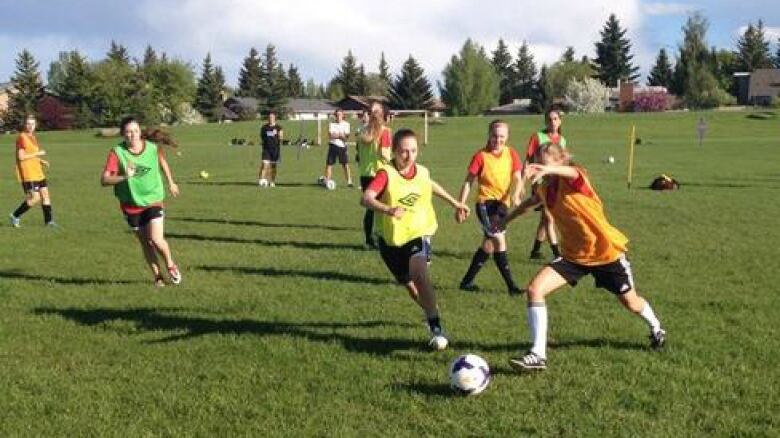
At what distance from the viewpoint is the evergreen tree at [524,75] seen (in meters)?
136

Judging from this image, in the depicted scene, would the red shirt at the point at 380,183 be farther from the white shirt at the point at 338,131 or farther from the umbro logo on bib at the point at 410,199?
the white shirt at the point at 338,131

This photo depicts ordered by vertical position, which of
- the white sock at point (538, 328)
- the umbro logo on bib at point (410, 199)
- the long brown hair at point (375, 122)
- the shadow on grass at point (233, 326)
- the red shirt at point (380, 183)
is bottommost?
the shadow on grass at point (233, 326)

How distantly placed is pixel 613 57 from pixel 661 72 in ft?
32.5

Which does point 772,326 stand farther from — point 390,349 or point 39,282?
point 39,282

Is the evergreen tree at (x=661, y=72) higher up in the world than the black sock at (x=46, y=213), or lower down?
higher up

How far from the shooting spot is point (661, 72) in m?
120

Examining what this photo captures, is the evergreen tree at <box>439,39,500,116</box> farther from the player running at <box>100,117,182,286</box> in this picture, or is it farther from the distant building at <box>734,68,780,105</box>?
the player running at <box>100,117,182,286</box>

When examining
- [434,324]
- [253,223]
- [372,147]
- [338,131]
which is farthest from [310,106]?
[434,324]

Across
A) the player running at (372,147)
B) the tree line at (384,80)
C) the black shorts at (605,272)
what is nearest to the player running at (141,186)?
the player running at (372,147)

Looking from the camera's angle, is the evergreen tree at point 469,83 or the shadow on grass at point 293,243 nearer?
the shadow on grass at point 293,243

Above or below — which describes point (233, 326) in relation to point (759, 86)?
below

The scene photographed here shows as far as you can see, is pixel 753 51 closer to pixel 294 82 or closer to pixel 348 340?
pixel 294 82

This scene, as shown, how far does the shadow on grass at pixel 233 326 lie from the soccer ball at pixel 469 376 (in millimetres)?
1081

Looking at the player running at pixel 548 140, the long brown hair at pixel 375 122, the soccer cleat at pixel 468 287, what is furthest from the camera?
the long brown hair at pixel 375 122
